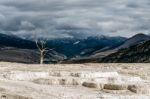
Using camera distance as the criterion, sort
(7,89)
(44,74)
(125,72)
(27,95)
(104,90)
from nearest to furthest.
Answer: (27,95)
(7,89)
(104,90)
(44,74)
(125,72)

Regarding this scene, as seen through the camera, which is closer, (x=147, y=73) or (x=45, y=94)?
(x=45, y=94)

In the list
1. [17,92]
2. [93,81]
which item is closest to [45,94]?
[17,92]

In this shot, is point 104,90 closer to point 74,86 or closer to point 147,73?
point 74,86

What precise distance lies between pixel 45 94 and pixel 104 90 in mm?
8751

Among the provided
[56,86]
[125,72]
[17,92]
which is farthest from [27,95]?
[125,72]

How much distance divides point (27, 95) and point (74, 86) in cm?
1220

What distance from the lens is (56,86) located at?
5225 centimetres

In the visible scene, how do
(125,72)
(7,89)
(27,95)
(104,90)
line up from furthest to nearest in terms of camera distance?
(125,72) < (104,90) < (7,89) < (27,95)

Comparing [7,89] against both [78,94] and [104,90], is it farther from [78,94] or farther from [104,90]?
[104,90]

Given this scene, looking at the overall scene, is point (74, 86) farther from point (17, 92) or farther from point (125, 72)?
point (125, 72)

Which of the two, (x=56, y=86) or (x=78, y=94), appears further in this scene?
(x=56, y=86)

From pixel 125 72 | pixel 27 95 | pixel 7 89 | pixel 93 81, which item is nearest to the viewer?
pixel 27 95

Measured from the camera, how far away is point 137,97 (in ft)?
154

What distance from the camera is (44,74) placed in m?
60.8
